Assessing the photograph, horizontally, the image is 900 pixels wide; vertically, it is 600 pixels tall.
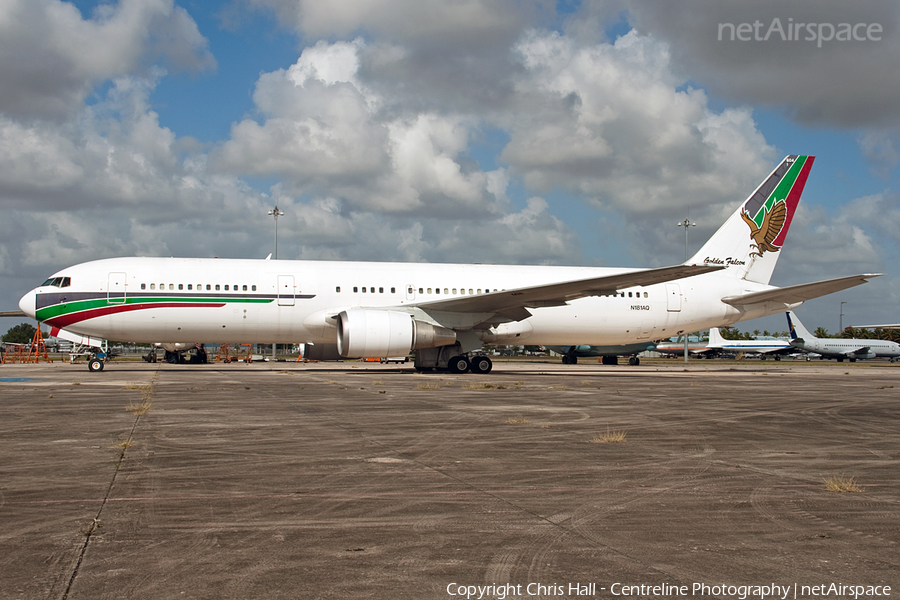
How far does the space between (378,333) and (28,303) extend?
11.5 m

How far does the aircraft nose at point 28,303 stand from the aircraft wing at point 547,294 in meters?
12.4

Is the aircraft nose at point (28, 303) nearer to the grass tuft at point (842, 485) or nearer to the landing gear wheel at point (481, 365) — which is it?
the landing gear wheel at point (481, 365)

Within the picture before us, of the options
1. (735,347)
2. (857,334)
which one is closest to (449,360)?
(735,347)

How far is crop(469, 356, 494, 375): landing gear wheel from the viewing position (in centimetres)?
2502

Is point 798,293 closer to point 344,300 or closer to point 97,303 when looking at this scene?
point 344,300

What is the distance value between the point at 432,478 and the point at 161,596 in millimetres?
3077

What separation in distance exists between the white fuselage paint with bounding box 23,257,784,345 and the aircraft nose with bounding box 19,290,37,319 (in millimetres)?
63

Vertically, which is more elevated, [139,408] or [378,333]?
[378,333]

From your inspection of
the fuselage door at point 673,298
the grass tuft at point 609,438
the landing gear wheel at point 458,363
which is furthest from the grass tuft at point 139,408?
→ the fuselage door at point 673,298

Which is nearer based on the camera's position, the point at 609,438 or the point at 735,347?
the point at 609,438

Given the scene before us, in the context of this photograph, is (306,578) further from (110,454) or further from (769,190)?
(769,190)

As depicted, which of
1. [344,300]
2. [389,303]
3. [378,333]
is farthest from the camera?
[389,303]

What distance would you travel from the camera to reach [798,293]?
2627 centimetres

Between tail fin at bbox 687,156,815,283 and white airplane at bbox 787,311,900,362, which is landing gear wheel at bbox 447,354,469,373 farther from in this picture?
white airplane at bbox 787,311,900,362
